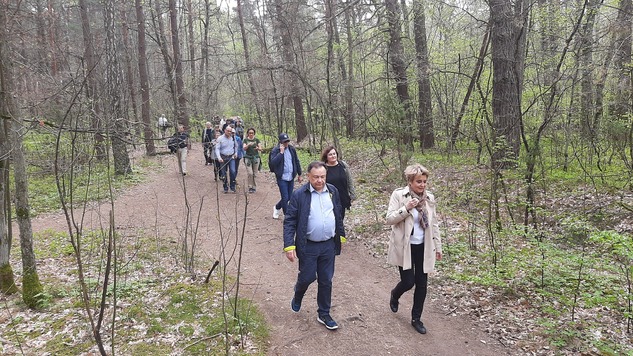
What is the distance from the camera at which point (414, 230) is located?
14.1 feet

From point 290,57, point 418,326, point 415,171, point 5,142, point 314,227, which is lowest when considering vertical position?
point 418,326

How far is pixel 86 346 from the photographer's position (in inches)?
168

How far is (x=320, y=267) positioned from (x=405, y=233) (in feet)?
3.36

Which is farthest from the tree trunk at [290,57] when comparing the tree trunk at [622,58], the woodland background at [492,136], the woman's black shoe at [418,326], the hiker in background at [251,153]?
the woman's black shoe at [418,326]

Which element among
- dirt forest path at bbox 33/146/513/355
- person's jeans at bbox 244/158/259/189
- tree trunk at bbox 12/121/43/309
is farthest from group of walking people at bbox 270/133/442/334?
person's jeans at bbox 244/158/259/189

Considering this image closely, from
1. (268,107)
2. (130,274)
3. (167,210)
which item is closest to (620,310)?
(130,274)

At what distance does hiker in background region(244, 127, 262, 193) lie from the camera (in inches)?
433

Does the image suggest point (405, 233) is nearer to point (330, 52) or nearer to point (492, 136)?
point (492, 136)

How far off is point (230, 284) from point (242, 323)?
53.1 inches

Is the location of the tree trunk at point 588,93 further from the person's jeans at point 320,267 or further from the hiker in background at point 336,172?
the person's jeans at point 320,267

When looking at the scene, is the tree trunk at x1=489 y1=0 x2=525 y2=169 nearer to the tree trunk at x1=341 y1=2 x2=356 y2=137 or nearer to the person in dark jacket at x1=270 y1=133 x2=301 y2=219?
the person in dark jacket at x1=270 y1=133 x2=301 y2=219

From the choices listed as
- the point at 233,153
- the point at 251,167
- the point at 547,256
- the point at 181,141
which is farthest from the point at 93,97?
the point at 547,256

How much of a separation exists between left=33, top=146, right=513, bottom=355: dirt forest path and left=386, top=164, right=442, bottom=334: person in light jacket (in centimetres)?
70

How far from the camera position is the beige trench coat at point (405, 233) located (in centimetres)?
423
